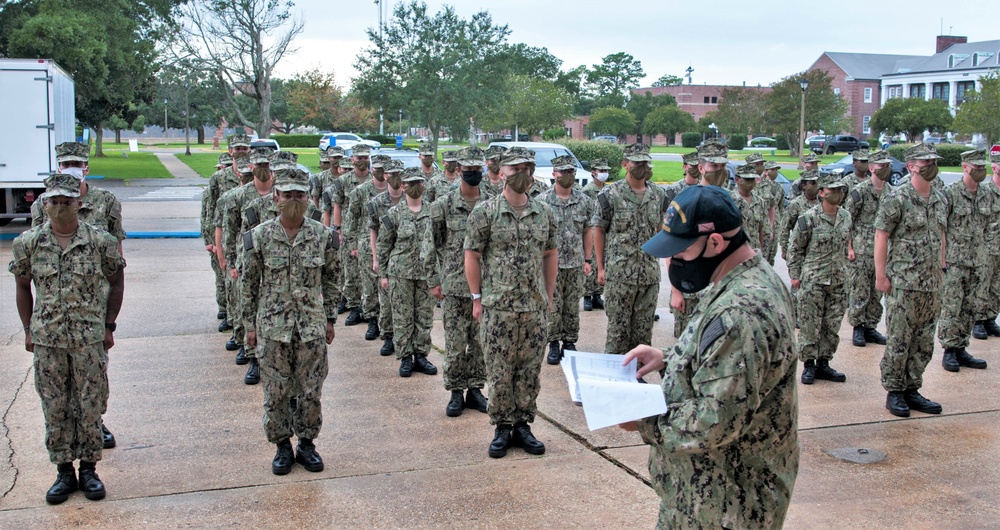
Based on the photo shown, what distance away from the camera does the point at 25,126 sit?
1750 centimetres

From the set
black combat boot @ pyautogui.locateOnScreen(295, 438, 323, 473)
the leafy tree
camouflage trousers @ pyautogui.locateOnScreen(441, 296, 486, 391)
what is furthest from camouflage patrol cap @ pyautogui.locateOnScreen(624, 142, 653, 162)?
the leafy tree

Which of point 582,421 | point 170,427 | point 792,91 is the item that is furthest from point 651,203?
point 792,91

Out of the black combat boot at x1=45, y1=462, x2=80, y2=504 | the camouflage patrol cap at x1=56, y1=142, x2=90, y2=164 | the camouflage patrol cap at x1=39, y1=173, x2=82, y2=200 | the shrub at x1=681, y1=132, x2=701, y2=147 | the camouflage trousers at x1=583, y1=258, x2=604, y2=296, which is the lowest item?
the black combat boot at x1=45, y1=462, x2=80, y2=504

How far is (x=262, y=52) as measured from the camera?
40.3 meters

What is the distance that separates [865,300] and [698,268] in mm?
7471

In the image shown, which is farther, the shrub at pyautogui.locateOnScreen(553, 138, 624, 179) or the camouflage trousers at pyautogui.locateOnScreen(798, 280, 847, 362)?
the shrub at pyautogui.locateOnScreen(553, 138, 624, 179)

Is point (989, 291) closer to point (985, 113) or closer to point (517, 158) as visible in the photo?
point (517, 158)

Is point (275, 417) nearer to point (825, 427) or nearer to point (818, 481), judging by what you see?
point (818, 481)

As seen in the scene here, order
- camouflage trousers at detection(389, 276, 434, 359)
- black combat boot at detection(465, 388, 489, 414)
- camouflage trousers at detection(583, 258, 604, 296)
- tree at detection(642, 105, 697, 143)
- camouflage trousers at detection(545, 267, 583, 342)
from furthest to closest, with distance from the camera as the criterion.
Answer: tree at detection(642, 105, 697, 143)
camouflage trousers at detection(583, 258, 604, 296)
camouflage trousers at detection(545, 267, 583, 342)
camouflage trousers at detection(389, 276, 434, 359)
black combat boot at detection(465, 388, 489, 414)

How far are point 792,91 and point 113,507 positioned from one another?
53806 mm

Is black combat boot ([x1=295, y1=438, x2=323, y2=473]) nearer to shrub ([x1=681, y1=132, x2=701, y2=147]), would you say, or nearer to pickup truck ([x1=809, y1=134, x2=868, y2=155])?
pickup truck ([x1=809, y1=134, x2=868, y2=155])

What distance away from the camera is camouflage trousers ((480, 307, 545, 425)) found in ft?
19.9

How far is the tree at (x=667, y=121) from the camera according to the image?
243ft

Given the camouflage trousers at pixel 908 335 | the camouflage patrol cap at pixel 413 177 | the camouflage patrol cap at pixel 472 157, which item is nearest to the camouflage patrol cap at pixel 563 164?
the camouflage patrol cap at pixel 413 177
